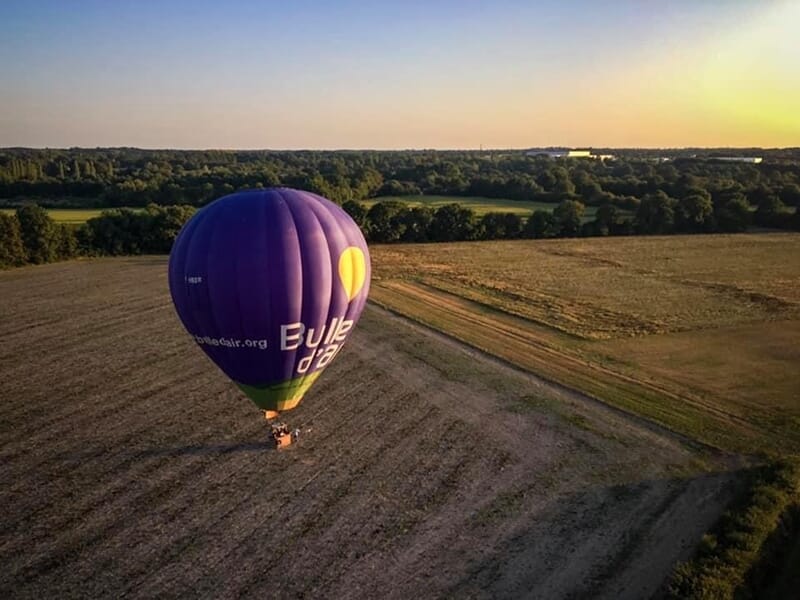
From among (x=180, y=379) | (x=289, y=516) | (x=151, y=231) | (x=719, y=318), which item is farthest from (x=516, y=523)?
(x=151, y=231)

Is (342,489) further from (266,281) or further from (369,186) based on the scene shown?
(369,186)

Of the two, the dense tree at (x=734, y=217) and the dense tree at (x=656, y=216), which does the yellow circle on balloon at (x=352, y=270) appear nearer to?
the dense tree at (x=656, y=216)

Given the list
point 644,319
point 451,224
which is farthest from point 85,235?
point 644,319

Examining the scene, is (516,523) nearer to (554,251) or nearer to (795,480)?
(795,480)

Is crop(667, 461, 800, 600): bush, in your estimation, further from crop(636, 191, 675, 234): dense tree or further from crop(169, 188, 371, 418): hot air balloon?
crop(636, 191, 675, 234): dense tree

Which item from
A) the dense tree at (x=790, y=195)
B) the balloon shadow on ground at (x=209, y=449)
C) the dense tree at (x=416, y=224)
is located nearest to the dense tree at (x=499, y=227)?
the dense tree at (x=416, y=224)
